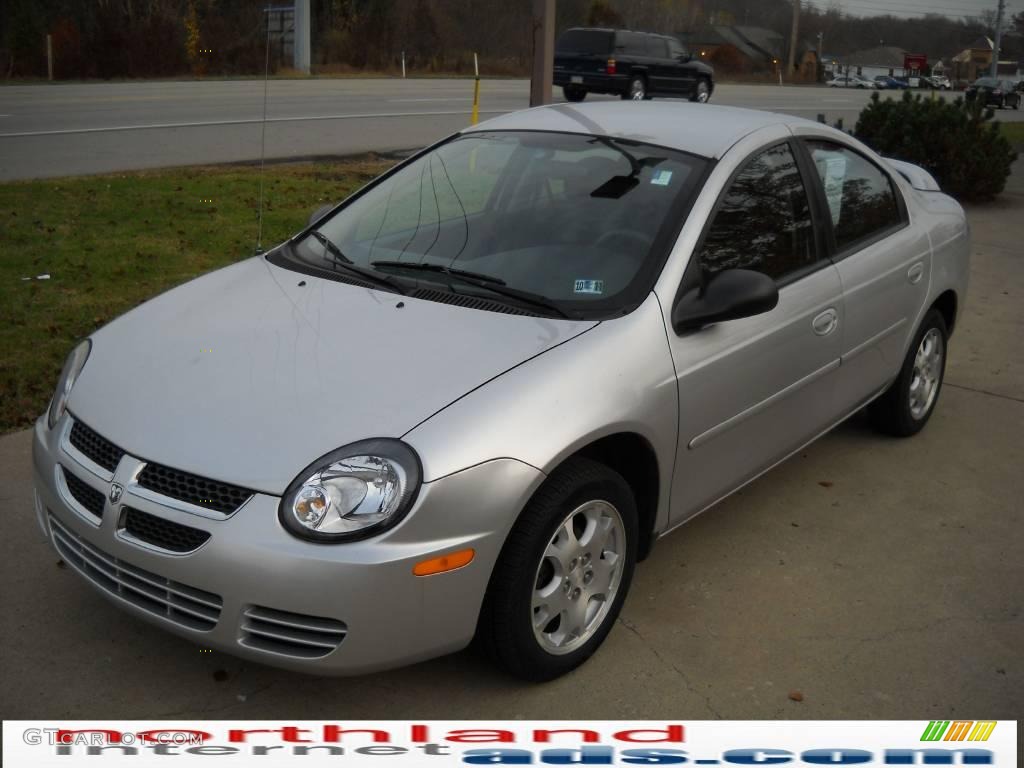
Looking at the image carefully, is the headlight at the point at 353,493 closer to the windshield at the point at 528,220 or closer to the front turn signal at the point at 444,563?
the front turn signal at the point at 444,563

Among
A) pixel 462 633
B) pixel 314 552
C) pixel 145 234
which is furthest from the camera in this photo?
pixel 145 234

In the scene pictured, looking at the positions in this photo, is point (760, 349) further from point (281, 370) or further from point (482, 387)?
point (281, 370)

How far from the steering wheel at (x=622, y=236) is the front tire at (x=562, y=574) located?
A: 0.88 metres

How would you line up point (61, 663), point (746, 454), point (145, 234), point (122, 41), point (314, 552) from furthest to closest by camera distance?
point (122, 41) → point (145, 234) → point (746, 454) → point (61, 663) → point (314, 552)

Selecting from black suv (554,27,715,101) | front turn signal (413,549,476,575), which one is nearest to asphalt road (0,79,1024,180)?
black suv (554,27,715,101)

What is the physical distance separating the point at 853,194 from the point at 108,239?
6007 mm

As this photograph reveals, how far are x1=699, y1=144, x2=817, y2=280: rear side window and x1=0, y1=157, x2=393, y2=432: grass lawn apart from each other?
11.3 ft

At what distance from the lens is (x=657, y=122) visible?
14.9ft

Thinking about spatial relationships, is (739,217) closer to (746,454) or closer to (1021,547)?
(746,454)

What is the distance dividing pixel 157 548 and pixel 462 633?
84 centimetres

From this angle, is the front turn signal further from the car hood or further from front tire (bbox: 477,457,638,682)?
the car hood
